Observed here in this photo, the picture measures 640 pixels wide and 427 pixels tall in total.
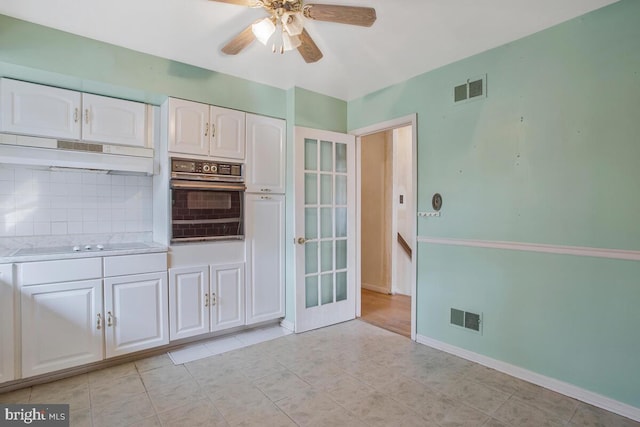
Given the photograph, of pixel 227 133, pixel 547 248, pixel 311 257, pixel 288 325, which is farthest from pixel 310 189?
pixel 547 248

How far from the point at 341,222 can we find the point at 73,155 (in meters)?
2.46

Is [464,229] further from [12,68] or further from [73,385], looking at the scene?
[12,68]

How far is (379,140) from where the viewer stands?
4.91m

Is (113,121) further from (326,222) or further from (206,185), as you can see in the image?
(326,222)

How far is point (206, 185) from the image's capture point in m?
2.86

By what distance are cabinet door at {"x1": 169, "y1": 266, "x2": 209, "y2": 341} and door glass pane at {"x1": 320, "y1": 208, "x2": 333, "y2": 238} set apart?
1.22 metres

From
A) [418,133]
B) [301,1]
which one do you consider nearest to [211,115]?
[301,1]

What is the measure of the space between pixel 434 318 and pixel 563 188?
57.1 inches

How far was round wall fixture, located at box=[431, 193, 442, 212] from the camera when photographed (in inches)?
111

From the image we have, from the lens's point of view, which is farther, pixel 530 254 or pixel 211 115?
pixel 211 115

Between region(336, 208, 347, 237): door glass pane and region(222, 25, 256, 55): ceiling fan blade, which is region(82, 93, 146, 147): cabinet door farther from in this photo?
region(336, 208, 347, 237): door glass pane

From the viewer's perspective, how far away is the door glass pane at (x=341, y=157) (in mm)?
3570

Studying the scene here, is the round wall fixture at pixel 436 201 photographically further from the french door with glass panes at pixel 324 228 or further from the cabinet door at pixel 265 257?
the cabinet door at pixel 265 257

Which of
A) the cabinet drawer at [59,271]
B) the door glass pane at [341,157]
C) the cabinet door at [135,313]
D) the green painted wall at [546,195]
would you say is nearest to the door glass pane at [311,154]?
the door glass pane at [341,157]
